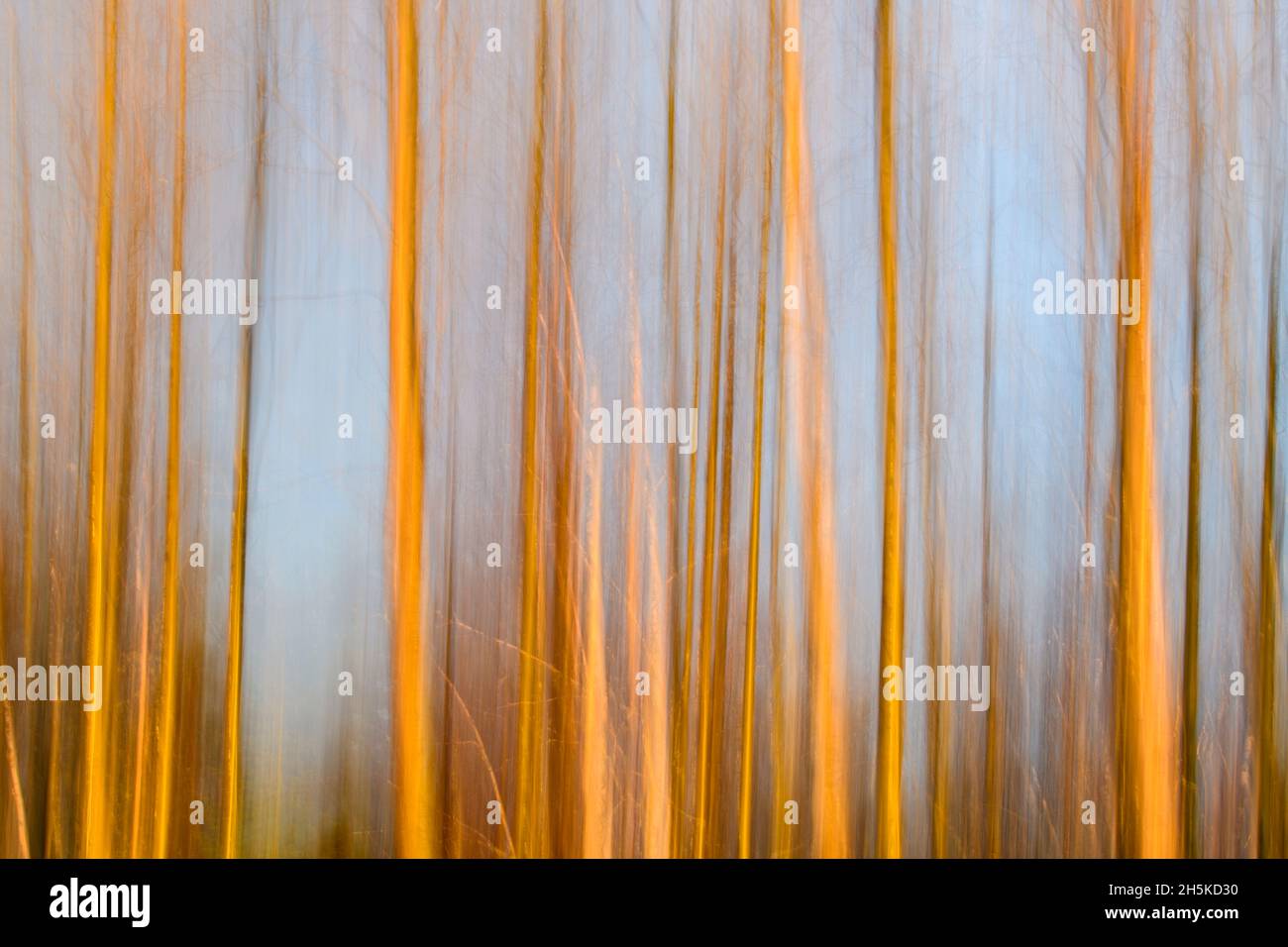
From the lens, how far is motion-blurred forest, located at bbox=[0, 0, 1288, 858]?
255 centimetres

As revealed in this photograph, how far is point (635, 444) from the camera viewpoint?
2.55m

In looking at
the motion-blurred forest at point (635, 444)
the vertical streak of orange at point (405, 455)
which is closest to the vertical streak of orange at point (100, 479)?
the motion-blurred forest at point (635, 444)

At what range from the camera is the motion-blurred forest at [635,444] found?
2549mm

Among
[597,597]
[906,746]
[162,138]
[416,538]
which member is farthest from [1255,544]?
[162,138]

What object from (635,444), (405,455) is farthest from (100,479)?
(635,444)

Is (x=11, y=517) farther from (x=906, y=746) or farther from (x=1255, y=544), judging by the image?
(x=1255, y=544)

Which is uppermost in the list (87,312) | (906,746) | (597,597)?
(87,312)

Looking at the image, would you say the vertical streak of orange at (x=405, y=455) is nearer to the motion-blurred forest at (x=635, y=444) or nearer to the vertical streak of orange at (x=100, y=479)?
the motion-blurred forest at (x=635, y=444)

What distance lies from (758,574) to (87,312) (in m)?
1.06

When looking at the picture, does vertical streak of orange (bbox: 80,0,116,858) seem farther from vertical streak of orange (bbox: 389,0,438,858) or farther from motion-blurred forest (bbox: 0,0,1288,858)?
vertical streak of orange (bbox: 389,0,438,858)

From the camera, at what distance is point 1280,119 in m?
2.56

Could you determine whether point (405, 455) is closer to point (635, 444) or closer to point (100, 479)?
point (635, 444)

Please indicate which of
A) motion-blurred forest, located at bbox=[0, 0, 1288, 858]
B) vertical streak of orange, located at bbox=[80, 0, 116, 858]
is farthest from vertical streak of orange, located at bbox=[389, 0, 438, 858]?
vertical streak of orange, located at bbox=[80, 0, 116, 858]
